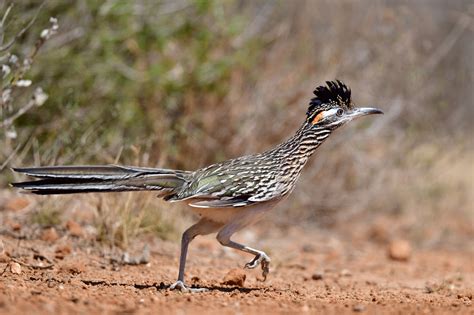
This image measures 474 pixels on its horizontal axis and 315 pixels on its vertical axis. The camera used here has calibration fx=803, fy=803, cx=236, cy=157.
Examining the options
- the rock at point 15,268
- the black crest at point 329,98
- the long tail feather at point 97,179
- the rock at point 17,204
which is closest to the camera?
the long tail feather at point 97,179

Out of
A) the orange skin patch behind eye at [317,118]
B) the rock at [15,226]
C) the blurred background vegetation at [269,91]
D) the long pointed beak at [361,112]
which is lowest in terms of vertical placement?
the rock at [15,226]

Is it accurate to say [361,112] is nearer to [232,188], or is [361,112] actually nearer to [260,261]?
[232,188]

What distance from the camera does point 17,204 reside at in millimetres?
7980

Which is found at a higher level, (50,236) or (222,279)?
(50,236)

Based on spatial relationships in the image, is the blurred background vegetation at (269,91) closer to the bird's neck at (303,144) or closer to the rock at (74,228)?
the rock at (74,228)

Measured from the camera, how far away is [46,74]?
32.1ft

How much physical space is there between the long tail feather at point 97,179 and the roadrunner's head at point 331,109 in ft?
3.85

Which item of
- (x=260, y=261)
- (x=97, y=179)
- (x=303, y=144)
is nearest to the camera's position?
(x=97, y=179)

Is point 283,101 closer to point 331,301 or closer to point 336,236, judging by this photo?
point 336,236

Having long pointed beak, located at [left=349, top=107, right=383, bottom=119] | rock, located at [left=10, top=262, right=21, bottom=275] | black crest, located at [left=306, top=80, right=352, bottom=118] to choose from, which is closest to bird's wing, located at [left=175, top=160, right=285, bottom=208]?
black crest, located at [left=306, top=80, right=352, bottom=118]

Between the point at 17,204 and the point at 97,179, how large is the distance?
2826 millimetres

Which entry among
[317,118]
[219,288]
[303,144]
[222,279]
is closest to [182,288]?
[219,288]

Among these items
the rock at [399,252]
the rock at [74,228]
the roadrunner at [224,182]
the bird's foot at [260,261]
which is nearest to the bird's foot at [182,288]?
the roadrunner at [224,182]

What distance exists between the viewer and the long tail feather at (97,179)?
529cm
